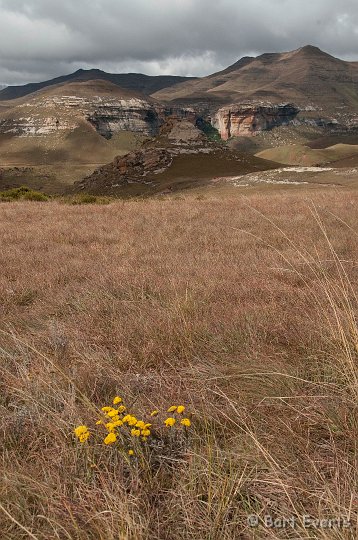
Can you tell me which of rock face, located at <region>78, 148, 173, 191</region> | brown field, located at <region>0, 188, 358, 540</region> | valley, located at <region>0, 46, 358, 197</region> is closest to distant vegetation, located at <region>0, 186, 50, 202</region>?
valley, located at <region>0, 46, 358, 197</region>

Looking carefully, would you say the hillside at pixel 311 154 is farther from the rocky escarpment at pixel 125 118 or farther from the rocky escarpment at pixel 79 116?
the rocky escarpment at pixel 125 118

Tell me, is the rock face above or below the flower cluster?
above

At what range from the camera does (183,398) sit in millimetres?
2482

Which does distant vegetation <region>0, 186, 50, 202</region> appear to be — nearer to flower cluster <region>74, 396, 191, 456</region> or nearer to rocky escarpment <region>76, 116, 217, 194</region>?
rocky escarpment <region>76, 116, 217, 194</region>

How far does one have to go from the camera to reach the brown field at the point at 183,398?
153 cm

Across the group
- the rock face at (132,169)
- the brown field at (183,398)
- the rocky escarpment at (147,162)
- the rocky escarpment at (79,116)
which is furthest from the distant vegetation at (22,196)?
the rocky escarpment at (79,116)

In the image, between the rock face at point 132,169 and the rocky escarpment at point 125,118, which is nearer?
the rock face at point 132,169

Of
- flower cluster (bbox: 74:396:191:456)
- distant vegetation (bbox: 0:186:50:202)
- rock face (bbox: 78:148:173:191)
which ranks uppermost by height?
rock face (bbox: 78:148:173:191)

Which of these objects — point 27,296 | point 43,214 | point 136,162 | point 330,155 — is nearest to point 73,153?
point 330,155

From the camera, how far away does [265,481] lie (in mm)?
1564

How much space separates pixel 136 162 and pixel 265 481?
52399 millimetres

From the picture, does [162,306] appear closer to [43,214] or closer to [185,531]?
[185,531]

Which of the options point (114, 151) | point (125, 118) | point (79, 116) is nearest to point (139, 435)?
point (114, 151)

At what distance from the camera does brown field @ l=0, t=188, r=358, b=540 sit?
5.03 ft
